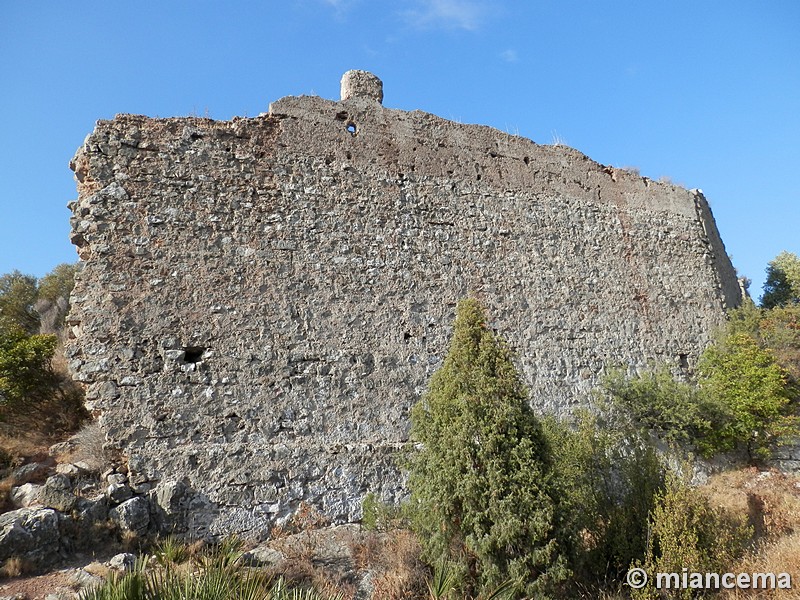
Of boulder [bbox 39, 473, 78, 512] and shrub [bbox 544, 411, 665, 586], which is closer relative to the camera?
shrub [bbox 544, 411, 665, 586]

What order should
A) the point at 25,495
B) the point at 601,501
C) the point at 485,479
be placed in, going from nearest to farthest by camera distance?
the point at 485,479 < the point at 25,495 < the point at 601,501

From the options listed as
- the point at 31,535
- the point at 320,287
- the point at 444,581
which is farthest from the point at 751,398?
the point at 31,535

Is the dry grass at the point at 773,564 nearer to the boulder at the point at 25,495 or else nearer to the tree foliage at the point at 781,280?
the boulder at the point at 25,495

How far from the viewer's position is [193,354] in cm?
844

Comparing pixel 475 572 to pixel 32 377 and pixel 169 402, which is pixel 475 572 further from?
pixel 32 377

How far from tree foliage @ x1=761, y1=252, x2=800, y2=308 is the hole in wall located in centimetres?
1619

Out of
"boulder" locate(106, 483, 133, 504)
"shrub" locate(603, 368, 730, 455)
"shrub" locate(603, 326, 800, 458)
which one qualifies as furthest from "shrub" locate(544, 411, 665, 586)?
"boulder" locate(106, 483, 133, 504)

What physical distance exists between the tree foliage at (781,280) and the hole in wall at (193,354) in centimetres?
1619

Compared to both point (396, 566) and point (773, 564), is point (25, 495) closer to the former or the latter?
point (396, 566)

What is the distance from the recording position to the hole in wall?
835cm

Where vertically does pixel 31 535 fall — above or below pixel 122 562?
above

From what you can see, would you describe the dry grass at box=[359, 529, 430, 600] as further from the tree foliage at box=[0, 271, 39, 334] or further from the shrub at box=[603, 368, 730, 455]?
the tree foliage at box=[0, 271, 39, 334]

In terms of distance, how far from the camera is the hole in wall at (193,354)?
8.35 meters

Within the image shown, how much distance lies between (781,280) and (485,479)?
16127 millimetres
